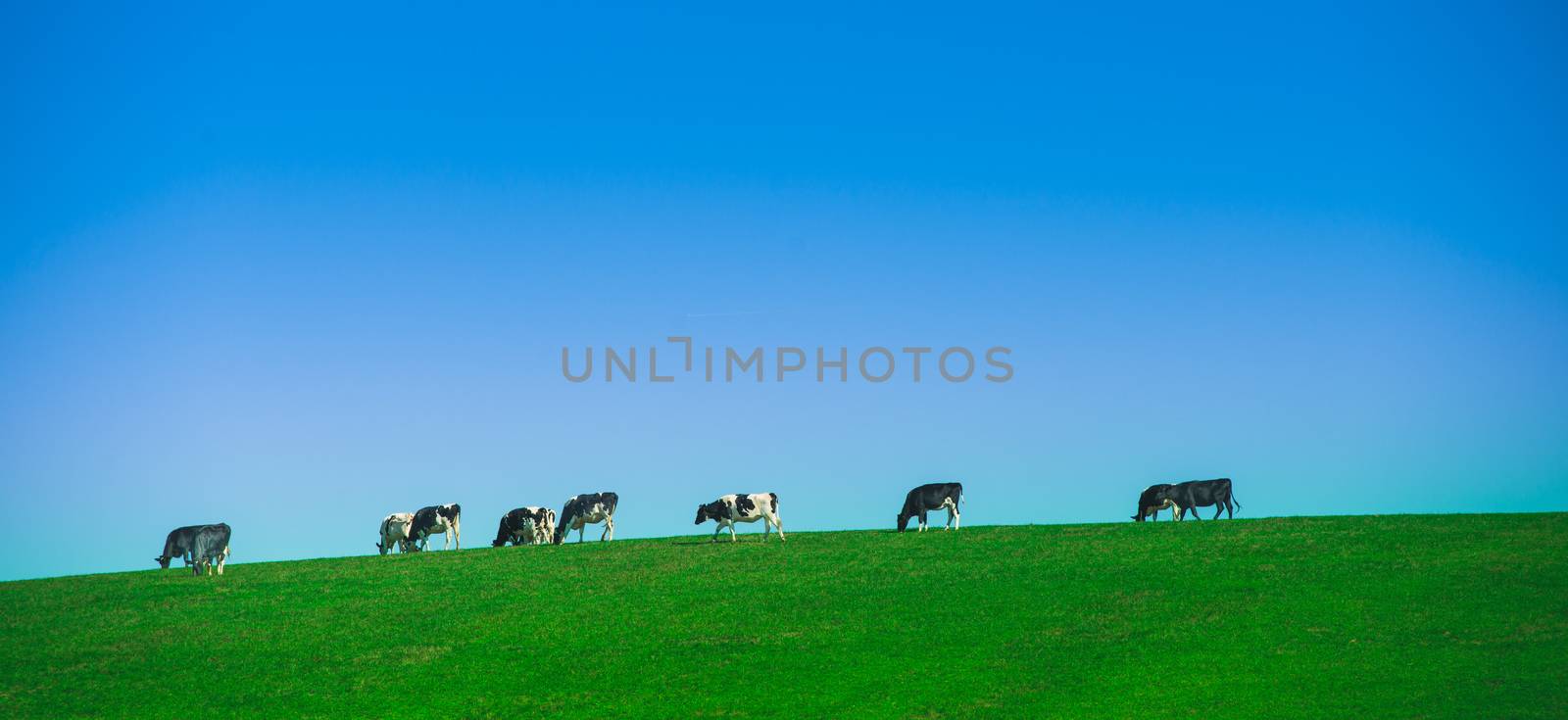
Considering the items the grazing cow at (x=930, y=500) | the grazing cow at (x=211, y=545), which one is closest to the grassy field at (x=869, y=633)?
the grazing cow at (x=211, y=545)

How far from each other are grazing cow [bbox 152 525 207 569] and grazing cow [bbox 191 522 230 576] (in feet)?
3.32

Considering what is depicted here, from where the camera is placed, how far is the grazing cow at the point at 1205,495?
46.1 meters

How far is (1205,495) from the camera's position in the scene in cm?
4675

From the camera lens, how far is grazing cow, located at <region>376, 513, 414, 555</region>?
4631 centimetres

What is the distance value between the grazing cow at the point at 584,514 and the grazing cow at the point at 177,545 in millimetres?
12322

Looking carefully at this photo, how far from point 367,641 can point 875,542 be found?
1627cm

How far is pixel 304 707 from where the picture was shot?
74.6ft

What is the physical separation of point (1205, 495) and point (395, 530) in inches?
1229

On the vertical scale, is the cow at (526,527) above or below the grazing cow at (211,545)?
above

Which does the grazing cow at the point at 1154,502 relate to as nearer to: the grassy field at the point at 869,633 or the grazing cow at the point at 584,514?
the grassy field at the point at 869,633

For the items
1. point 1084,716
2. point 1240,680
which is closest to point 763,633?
point 1084,716

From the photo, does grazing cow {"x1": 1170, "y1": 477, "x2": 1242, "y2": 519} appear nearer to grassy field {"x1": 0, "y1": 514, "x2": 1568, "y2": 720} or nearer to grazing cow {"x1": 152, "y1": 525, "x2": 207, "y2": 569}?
grassy field {"x1": 0, "y1": 514, "x2": 1568, "y2": 720}

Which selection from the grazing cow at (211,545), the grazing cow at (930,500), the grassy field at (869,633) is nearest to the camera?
the grassy field at (869,633)

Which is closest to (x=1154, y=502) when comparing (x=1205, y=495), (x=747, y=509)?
(x=1205, y=495)
